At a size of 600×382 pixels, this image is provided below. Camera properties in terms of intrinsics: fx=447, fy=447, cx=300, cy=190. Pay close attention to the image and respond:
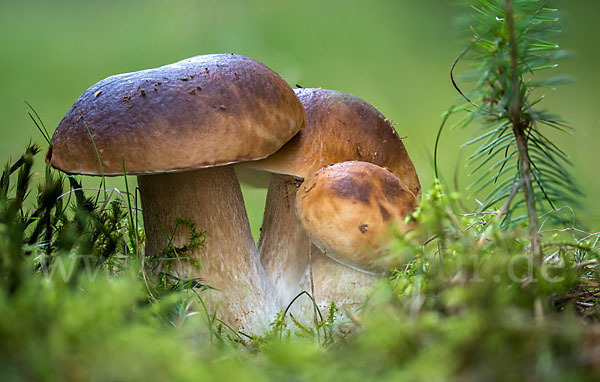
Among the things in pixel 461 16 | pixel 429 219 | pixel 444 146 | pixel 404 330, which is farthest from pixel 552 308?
pixel 444 146

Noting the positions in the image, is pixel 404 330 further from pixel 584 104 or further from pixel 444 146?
pixel 584 104

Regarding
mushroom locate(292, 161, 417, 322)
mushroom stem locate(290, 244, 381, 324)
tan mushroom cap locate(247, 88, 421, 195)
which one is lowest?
mushroom stem locate(290, 244, 381, 324)

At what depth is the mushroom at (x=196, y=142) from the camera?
1.09 m

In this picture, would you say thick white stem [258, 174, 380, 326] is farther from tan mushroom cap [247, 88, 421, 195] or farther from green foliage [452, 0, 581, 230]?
green foliage [452, 0, 581, 230]

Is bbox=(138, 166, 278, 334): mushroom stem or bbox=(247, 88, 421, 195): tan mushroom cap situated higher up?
bbox=(247, 88, 421, 195): tan mushroom cap

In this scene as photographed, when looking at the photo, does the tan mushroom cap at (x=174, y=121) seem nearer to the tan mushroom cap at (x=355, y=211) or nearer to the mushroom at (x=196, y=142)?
the mushroom at (x=196, y=142)

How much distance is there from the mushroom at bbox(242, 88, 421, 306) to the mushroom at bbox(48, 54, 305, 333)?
0.32 feet

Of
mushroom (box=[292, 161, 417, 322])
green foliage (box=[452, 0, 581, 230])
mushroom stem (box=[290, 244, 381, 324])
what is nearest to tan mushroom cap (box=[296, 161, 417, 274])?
mushroom (box=[292, 161, 417, 322])

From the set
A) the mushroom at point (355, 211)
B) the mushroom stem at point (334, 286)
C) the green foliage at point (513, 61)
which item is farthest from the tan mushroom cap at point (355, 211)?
the green foliage at point (513, 61)

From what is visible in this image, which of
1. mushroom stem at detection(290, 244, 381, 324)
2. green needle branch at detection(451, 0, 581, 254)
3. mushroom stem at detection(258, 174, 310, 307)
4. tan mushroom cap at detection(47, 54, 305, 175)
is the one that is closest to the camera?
green needle branch at detection(451, 0, 581, 254)

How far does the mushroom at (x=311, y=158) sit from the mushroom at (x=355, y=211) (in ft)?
0.42

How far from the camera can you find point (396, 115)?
12.5 ft

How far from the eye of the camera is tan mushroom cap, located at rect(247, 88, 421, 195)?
1.37 metres

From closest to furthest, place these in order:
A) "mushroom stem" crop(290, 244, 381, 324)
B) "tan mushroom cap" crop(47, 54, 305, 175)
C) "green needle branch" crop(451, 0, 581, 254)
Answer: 1. "green needle branch" crop(451, 0, 581, 254)
2. "tan mushroom cap" crop(47, 54, 305, 175)
3. "mushroom stem" crop(290, 244, 381, 324)
